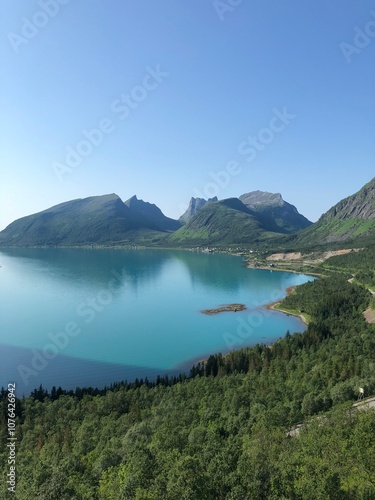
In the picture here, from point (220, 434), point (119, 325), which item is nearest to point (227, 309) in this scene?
point (119, 325)

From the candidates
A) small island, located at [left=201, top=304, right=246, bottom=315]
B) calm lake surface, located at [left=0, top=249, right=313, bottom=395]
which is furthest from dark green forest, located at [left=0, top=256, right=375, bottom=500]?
small island, located at [left=201, top=304, right=246, bottom=315]

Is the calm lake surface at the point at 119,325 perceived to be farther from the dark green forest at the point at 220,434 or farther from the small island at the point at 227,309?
the dark green forest at the point at 220,434

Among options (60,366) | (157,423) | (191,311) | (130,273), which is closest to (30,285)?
(130,273)

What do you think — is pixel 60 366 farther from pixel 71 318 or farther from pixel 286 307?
pixel 286 307

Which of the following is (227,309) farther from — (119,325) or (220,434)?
(220,434)

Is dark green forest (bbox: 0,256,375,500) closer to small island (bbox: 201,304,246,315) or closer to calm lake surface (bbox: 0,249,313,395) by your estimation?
calm lake surface (bbox: 0,249,313,395)

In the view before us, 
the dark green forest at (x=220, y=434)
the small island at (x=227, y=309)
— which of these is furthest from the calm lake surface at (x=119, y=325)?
the dark green forest at (x=220, y=434)
